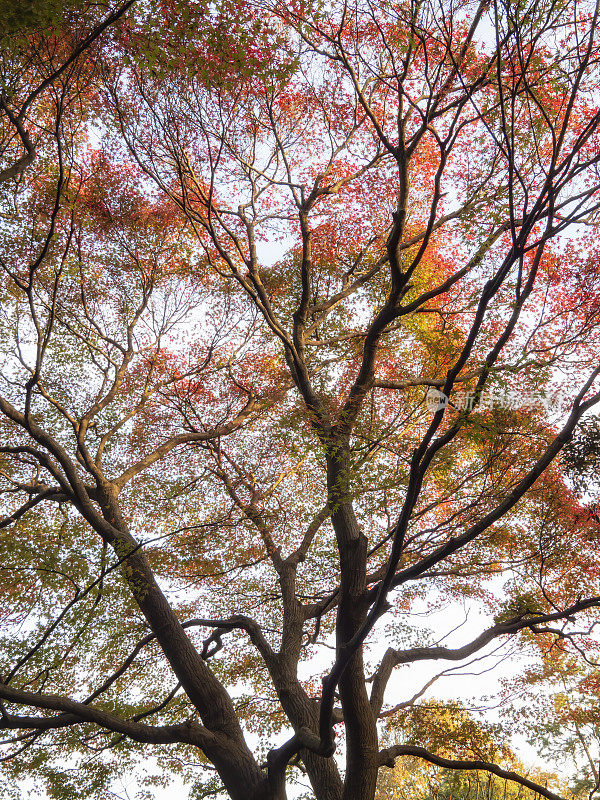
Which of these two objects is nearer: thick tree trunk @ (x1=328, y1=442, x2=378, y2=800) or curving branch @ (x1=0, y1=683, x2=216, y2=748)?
curving branch @ (x1=0, y1=683, x2=216, y2=748)

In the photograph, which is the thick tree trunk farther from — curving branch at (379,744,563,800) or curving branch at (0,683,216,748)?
curving branch at (0,683,216,748)

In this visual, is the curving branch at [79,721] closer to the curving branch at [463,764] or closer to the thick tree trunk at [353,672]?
the thick tree trunk at [353,672]

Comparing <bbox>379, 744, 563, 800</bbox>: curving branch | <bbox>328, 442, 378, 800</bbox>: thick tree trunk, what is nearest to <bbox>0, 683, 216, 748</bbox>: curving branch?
<bbox>328, 442, 378, 800</bbox>: thick tree trunk

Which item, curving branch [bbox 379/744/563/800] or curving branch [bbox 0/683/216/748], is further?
curving branch [bbox 379/744/563/800]

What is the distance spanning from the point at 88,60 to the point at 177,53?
1.69 meters

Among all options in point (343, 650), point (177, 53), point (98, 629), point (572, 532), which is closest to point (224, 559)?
point (98, 629)

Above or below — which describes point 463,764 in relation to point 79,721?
below

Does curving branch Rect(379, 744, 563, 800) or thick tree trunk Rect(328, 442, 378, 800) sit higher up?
thick tree trunk Rect(328, 442, 378, 800)

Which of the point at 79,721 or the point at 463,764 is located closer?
the point at 79,721

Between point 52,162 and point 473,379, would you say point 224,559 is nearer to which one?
point 473,379

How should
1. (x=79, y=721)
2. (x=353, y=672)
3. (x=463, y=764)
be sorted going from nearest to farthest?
(x=79, y=721), (x=463, y=764), (x=353, y=672)

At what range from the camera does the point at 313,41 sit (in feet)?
22.6

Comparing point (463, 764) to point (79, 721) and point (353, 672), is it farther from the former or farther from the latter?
point (79, 721)

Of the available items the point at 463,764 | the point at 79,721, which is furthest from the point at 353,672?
the point at 79,721
